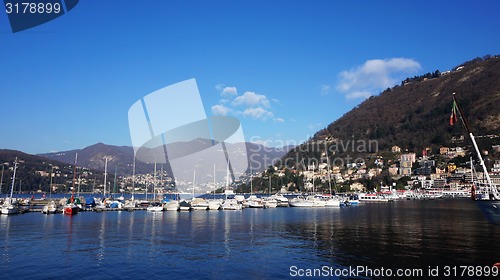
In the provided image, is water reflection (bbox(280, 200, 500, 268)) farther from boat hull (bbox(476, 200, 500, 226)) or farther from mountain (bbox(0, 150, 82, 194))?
mountain (bbox(0, 150, 82, 194))

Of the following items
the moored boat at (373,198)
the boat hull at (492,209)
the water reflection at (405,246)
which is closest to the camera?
the water reflection at (405,246)

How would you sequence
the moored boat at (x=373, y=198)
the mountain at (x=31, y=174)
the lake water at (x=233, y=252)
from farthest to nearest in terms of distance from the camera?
the mountain at (x=31, y=174) < the moored boat at (x=373, y=198) < the lake water at (x=233, y=252)

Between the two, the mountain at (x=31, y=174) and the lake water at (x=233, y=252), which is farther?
the mountain at (x=31, y=174)

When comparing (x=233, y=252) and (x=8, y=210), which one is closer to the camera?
(x=233, y=252)

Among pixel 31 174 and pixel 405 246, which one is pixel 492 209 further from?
pixel 31 174

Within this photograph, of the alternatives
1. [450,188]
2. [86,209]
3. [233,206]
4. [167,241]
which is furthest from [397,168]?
[167,241]

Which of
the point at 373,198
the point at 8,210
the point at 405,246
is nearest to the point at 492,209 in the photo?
the point at 405,246

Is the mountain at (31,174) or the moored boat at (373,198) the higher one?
the mountain at (31,174)

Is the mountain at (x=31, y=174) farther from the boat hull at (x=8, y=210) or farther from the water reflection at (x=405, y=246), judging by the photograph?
the water reflection at (x=405, y=246)

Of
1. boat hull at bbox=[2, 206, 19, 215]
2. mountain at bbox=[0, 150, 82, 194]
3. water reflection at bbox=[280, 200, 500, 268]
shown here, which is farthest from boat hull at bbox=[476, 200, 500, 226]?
mountain at bbox=[0, 150, 82, 194]

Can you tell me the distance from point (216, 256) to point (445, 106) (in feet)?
673

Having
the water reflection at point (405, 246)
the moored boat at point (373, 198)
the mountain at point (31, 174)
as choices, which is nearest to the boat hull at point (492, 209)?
the water reflection at point (405, 246)

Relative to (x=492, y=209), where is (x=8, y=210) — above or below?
below

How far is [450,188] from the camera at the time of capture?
13988cm
